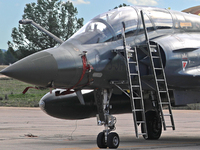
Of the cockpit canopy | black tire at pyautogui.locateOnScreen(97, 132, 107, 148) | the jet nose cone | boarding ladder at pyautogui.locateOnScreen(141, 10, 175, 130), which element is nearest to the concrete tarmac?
black tire at pyautogui.locateOnScreen(97, 132, 107, 148)

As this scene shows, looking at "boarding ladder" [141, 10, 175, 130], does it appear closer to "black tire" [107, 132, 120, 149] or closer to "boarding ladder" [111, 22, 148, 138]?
"boarding ladder" [111, 22, 148, 138]

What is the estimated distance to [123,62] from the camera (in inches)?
361

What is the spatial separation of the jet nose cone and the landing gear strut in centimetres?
159

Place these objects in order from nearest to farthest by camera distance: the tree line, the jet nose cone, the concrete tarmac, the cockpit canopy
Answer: the jet nose cone
the cockpit canopy
the concrete tarmac
the tree line

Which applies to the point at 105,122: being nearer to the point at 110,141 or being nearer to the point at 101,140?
the point at 101,140

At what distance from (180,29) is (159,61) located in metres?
1.60

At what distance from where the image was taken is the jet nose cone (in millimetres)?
7953

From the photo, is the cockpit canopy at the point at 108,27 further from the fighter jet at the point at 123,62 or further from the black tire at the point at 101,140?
the black tire at the point at 101,140

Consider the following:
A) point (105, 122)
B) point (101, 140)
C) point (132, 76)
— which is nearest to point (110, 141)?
point (101, 140)

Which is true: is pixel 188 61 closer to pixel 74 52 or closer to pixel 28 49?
pixel 74 52

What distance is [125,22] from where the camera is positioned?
374 inches

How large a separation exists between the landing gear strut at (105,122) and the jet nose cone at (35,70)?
1.59 m

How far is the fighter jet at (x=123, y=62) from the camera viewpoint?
8.32 m

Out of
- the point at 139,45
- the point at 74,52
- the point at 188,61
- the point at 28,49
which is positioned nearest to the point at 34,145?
the point at 74,52
